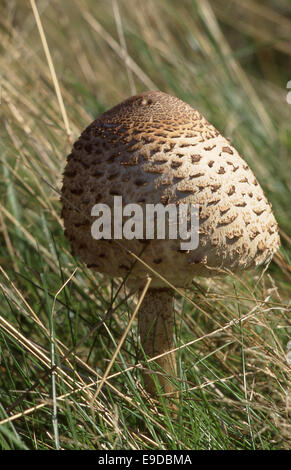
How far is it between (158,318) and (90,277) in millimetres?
471

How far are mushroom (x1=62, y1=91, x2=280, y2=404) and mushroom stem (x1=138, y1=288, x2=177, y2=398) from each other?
167 mm

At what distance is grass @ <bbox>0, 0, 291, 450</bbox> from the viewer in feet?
5.73

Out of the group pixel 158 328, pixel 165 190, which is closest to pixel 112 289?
pixel 158 328

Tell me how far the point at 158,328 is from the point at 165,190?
23.9 inches

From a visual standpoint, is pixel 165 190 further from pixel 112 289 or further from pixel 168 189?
pixel 112 289

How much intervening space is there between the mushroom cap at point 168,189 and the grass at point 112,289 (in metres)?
0.20

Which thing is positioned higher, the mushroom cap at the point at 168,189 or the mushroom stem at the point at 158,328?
the mushroom cap at the point at 168,189

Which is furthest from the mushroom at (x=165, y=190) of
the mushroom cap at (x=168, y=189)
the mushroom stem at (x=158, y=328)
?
the mushroom stem at (x=158, y=328)

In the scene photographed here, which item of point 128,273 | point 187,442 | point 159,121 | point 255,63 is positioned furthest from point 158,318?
point 255,63

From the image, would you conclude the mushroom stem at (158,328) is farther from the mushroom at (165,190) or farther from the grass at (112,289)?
the mushroom at (165,190)

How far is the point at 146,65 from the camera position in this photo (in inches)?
156

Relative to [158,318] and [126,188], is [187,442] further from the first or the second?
[126,188]

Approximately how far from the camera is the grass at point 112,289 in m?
1.75

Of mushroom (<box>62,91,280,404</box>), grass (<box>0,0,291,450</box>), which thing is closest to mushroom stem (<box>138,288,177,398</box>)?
grass (<box>0,0,291,450</box>)
